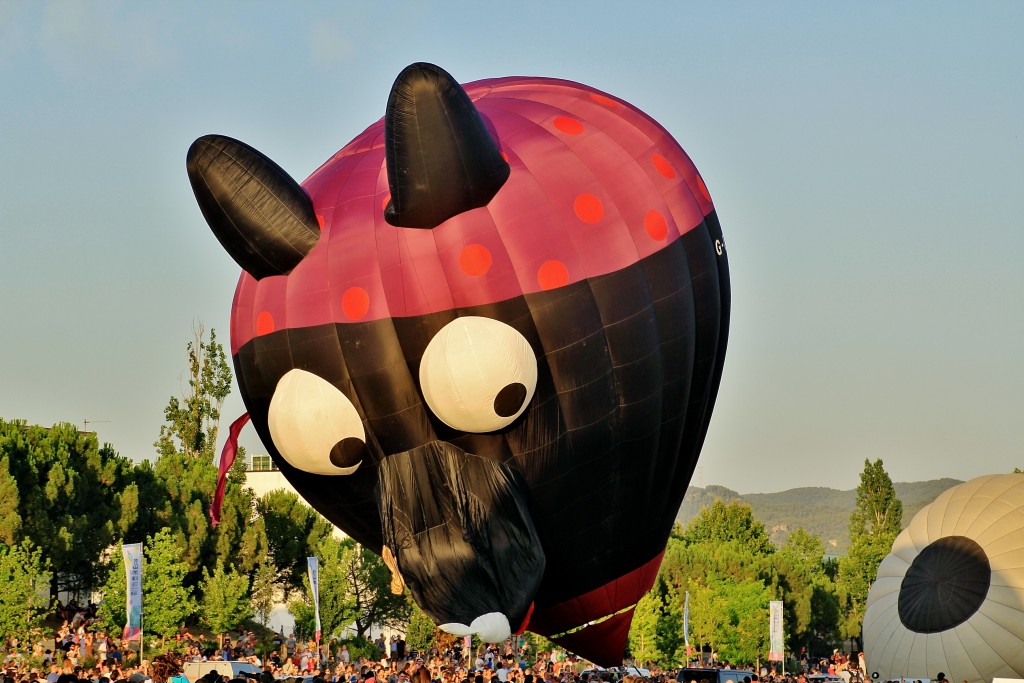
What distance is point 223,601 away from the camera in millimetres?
45875

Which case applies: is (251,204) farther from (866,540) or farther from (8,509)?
(866,540)

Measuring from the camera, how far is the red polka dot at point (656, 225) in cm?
1410

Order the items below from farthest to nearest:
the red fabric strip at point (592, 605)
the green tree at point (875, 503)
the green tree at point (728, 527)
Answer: the green tree at point (875, 503)
the green tree at point (728, 527)
the red fabric strip at point (592, 605)

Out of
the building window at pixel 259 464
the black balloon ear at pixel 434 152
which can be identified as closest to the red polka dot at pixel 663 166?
the black balloon ear at pixel 434 152

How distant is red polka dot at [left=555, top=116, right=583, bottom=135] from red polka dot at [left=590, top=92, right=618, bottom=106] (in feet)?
3.39

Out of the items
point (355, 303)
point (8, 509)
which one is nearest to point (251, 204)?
point (355, 303)

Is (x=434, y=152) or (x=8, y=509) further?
(x=8, y=509)

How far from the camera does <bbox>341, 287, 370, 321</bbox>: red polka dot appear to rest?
12.9 metres

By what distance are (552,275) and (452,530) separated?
8.86 ft

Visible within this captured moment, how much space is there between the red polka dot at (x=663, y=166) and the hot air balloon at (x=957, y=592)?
15.1m

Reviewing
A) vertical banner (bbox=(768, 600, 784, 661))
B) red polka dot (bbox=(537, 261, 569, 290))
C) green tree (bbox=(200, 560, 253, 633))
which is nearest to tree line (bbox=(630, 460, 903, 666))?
green tree (bbox=(200, 560, 253, 633))

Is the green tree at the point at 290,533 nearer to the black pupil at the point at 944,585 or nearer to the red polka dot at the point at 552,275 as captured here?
the black pupil at the point at 944,585

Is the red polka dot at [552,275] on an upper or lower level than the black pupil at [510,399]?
upper

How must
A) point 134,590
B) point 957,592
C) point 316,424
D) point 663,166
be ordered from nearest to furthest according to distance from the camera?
point 316,424
point 663,166
point 957,592
point 134,590
